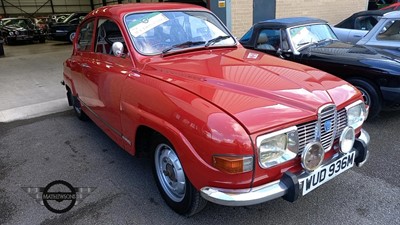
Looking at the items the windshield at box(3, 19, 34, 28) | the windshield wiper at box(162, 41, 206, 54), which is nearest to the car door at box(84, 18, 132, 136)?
the windshield wiper at box(162, 41, 206, 54)

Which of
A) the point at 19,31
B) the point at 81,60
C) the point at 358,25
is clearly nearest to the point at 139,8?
the point at 81,60

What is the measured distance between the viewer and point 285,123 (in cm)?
215

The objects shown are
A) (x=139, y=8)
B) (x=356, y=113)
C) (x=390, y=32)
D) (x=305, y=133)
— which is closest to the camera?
(x=305, y=133)

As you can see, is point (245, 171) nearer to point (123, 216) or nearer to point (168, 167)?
point (168, 167)

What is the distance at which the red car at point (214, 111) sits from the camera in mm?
2111

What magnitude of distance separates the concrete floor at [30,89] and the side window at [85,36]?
1.81 m

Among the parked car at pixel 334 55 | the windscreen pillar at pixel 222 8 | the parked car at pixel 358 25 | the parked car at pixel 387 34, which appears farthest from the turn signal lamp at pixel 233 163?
the windscreen pillar at pixel 222 8

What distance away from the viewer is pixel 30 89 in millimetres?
7613

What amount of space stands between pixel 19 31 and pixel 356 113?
819 inches

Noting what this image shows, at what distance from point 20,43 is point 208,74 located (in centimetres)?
2082

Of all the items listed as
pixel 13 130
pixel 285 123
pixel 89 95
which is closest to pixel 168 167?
pixel 285 123

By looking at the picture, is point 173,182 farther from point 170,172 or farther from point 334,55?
point 334,55

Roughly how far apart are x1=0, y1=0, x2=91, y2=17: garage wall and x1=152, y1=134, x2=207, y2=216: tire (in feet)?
107

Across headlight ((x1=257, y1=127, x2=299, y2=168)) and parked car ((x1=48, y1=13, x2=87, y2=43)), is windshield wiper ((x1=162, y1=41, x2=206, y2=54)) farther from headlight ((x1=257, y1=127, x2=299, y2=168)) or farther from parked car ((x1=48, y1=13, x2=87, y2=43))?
parked car ((x1=48, y1=13, x2=87, y2=43))
